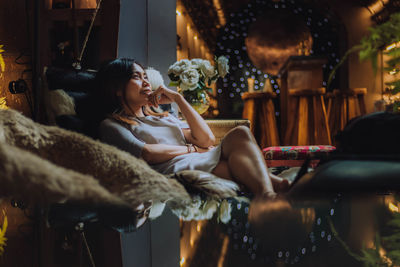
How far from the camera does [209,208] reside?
3.44ft

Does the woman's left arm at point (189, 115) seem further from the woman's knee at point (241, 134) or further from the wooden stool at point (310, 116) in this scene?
the wooden stool at point (310, 116)

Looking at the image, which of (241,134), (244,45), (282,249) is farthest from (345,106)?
(282,249)

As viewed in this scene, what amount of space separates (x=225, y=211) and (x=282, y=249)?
15.2 inches

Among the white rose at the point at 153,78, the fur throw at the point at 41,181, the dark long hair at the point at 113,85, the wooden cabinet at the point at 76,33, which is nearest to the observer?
the fur throw at the point at 41,181

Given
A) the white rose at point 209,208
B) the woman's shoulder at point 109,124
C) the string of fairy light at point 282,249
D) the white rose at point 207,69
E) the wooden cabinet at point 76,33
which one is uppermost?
the wooden cabinet at point 76,33

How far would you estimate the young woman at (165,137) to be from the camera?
3.96 ft

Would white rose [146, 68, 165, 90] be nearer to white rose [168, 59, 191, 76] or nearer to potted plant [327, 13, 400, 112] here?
white rose [168, 59, 191, 76]

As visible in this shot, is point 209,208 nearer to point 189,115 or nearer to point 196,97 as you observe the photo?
point 189,115

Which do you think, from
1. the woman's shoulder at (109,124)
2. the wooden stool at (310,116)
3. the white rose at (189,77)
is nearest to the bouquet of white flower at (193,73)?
the white rose at (189,77)

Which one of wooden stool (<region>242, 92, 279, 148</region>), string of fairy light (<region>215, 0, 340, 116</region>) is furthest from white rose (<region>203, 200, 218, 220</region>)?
string of fairy light (<region>215, 0, 340, 116</region>)

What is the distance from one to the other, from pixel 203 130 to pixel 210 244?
0.90 meters

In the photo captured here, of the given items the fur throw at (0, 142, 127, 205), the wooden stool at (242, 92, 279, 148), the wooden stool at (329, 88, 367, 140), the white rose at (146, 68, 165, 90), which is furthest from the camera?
the wooden stool at (242, 92, 279, 148)

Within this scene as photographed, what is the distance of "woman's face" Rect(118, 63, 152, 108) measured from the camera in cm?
147

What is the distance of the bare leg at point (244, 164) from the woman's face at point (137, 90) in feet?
1.33
